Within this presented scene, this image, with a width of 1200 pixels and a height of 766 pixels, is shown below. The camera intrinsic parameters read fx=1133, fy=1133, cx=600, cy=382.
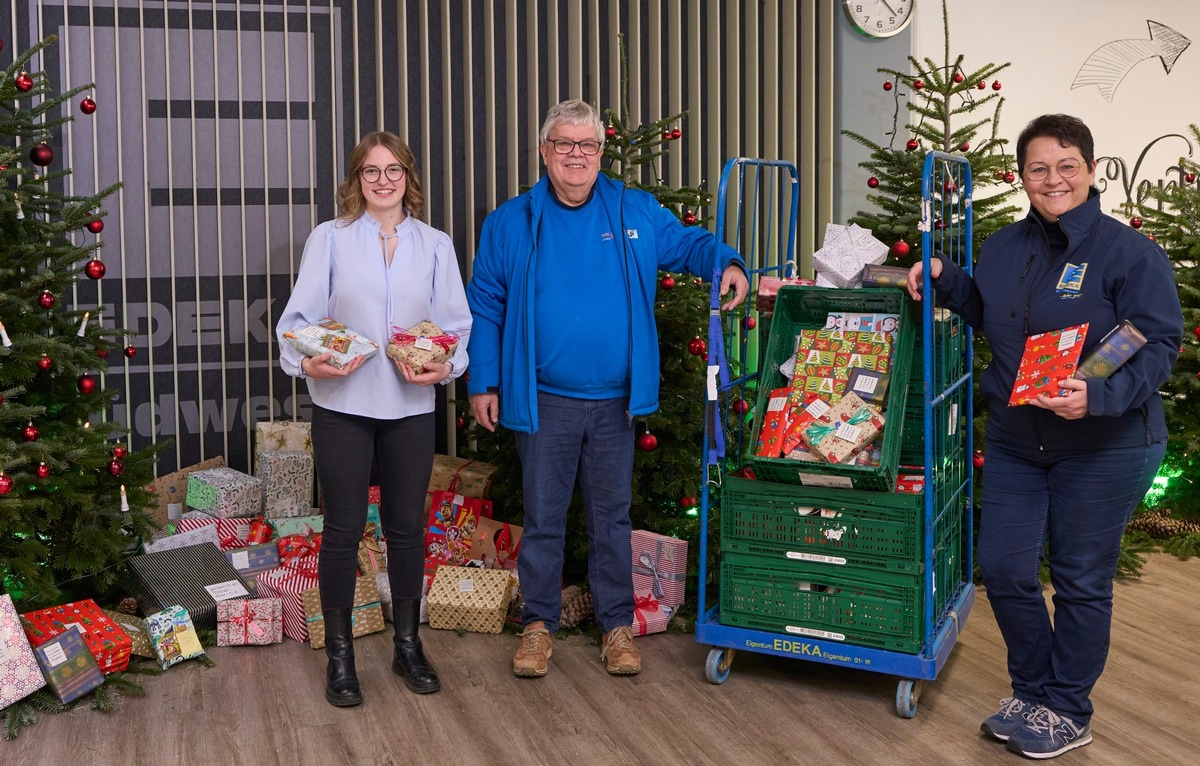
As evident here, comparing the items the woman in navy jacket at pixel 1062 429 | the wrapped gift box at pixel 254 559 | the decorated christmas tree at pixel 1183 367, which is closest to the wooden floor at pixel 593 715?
the woman in navy jacket at pixel 1062 429

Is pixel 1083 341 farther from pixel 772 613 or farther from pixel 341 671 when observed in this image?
pixel 341 671

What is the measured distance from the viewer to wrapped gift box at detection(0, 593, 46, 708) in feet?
10.4

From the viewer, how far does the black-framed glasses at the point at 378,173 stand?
3113 millimetres

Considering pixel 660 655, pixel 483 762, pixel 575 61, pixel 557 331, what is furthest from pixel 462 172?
pixel 483 762

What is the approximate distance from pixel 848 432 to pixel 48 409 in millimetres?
2639

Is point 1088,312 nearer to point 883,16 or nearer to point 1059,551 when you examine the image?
point 1059,551

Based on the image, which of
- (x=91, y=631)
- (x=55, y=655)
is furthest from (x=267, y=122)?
(x=55, y=655)

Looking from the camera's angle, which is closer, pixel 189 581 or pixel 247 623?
pixel 247 623

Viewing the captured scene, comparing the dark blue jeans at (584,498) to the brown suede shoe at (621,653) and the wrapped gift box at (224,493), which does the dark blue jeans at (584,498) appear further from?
the wrapped gift box at (224,493)

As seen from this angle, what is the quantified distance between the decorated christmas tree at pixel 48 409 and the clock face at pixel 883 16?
3.73 metres

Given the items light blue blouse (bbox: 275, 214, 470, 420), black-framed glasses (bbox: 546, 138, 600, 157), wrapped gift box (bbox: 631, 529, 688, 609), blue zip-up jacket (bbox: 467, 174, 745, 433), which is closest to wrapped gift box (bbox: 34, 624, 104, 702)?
light blue blouse (bbox: 275, 214, 470, 420)

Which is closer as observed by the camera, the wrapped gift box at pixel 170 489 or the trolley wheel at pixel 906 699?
the trolley wheel at pixel 906 699

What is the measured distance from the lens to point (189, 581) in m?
3.98

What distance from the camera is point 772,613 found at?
3342 millimetres
